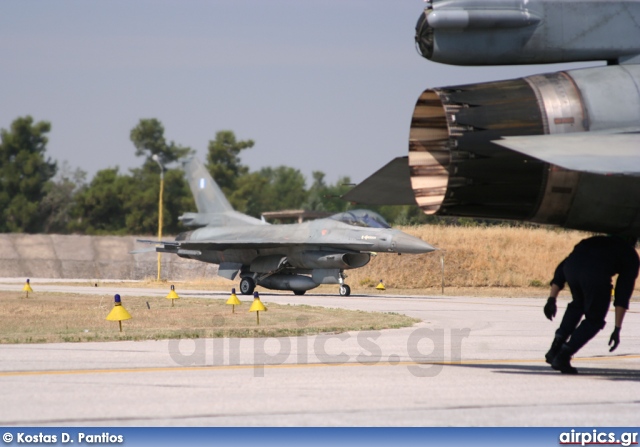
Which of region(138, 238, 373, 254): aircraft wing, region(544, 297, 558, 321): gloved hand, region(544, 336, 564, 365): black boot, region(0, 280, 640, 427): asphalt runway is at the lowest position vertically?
region(0, 280, 640, 427): asphalt runway

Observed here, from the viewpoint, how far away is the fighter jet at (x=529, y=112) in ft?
29.1

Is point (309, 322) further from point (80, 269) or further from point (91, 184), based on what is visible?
point (91, 184)

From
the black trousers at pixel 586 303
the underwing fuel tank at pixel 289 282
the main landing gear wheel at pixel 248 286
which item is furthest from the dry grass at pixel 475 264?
the black trousers at pixel 586 303

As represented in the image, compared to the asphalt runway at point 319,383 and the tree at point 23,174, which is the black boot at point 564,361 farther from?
the tree at point 23,174

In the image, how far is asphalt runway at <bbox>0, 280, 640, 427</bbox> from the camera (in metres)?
6.79

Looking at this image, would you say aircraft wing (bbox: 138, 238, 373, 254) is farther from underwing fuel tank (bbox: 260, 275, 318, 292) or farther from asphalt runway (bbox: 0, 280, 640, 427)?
asphalt runway (bbox: 0, 280, 640, 427)

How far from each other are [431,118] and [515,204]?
4.08ft

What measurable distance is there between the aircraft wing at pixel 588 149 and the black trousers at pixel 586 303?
1496 mm

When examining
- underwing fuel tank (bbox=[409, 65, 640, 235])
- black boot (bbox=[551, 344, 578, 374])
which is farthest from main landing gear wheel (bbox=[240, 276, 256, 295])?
underwing fuel tank (bbox=[409, 65, 640, 235])

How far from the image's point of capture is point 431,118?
9.59 metres

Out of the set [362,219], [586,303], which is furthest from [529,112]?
[362,219]

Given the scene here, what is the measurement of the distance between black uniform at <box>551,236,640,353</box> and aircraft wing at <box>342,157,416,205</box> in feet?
7.04

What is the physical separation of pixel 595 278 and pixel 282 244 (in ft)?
72.8

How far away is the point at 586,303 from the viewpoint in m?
9.31
